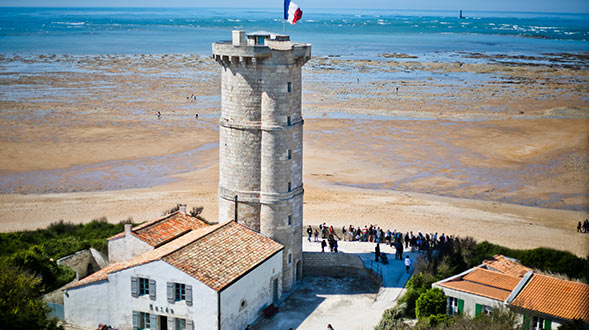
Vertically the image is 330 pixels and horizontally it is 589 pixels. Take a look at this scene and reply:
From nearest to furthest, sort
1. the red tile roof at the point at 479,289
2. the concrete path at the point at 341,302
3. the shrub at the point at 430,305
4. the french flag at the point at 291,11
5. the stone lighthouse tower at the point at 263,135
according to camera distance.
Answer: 1. the red tile roof at the point at 479,289
2. the shrub at the point at 430,305
3. the concrete path at the point at 341,302
4. the stone lighthouse tower at the point at 263,135
5. the french flag at the point at 291,11

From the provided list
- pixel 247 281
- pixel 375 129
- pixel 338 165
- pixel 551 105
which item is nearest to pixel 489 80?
pixel 551 105

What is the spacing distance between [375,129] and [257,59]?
3915 centimetres

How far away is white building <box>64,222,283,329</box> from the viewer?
20.5m

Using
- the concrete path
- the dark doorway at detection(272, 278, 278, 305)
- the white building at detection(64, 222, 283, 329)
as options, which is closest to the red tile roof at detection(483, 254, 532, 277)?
the concrete path

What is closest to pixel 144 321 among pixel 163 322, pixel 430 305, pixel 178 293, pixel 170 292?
pixel 163 322

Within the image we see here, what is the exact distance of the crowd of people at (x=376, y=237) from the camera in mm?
29898

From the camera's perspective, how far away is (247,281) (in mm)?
22219

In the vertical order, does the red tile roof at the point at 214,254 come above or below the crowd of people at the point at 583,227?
above

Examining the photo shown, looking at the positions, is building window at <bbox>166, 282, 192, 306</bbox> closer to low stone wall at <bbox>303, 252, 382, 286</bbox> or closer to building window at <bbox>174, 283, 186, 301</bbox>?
building window at <bbox>174, 283, 186, 301</bbox>

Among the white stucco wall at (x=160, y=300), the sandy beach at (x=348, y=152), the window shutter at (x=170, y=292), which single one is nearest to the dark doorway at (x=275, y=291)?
the white stucco wall at (x=160, y=300)

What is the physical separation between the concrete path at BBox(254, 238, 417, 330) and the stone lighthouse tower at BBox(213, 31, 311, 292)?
1.32 metres

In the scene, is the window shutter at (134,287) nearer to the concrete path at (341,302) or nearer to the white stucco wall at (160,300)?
the white stucco wall at (160,300)

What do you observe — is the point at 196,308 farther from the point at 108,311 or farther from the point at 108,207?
the point at 108,207

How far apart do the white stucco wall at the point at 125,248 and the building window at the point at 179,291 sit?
3694mm
